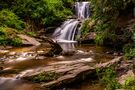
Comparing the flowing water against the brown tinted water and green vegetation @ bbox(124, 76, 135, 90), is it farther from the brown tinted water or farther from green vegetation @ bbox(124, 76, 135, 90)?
green vegetation @ bbox(124, 76, 135, 90)

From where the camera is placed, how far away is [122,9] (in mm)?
14961

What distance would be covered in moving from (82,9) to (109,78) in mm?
14650

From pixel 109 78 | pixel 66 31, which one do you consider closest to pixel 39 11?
pixel 66 31

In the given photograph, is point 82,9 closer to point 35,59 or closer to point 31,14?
point 31,14

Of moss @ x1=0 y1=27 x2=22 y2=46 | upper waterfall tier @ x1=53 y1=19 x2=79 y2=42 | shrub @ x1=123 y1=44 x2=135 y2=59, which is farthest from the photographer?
upper waterfall tier @ x1=53 y1=19 x2=79 y2=42

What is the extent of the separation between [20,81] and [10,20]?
11085 millimetres

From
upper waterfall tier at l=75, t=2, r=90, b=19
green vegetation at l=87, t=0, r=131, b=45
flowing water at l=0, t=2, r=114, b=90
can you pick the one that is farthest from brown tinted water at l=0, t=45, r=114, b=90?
upper waterfall tier at l=75, t=2, r=90, b=19

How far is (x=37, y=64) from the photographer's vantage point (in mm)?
11531

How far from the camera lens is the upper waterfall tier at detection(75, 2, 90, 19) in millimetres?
22722

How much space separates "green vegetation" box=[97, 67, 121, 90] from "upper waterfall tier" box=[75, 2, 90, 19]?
43.6 ft

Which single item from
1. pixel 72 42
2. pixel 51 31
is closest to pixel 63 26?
pixel 51 31

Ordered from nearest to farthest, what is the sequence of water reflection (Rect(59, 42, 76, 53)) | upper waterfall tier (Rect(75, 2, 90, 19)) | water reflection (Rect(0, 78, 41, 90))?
water reflection (Rect(0, 78, 41, 90)) → water reflection (Rect(59, 42, 76, 53)) → upper waterfall tier (Rect(75, 2, 90, 19))

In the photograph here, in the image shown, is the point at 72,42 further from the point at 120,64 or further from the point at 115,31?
the point at 120,64

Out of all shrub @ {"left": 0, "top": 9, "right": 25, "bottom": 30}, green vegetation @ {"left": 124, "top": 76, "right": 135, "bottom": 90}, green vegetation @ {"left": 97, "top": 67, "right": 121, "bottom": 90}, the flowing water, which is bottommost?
the flowing water
